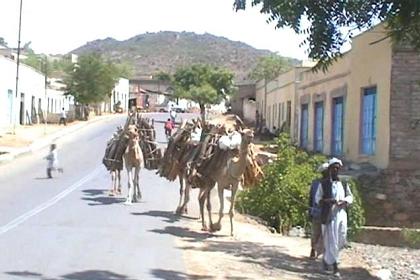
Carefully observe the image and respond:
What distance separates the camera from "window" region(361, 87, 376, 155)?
25875 mm

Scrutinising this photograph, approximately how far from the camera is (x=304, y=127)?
3978cm

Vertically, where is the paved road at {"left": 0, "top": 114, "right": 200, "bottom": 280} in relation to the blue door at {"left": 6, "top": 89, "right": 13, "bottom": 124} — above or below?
below

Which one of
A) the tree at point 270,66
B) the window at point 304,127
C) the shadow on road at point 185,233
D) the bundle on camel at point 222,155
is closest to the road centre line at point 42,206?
the shadow on road at point 185,233

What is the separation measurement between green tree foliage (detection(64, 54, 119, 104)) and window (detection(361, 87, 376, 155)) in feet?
158

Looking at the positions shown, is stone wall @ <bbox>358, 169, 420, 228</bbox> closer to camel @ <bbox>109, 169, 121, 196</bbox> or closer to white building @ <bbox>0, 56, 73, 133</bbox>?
camel @ <bbox>109, 169, 121, 196</bbox>

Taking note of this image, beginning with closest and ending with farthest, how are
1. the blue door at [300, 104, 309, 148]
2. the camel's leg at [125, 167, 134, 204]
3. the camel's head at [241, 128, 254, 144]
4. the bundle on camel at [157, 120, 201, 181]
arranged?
the camel's head at [241, 128, 254, 144] → the bundle on camel at [157, 120, 201, 181] → the camel's leg at [125, 167, 134, 204] → the blue door at [300, 104, 309, 148]

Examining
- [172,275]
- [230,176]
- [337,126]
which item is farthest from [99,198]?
[337,126]

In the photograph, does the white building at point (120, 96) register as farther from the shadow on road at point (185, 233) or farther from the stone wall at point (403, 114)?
the shadow on road at point (185, 233)

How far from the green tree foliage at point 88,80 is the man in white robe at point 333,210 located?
61123mm

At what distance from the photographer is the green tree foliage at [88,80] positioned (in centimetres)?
→ 7281

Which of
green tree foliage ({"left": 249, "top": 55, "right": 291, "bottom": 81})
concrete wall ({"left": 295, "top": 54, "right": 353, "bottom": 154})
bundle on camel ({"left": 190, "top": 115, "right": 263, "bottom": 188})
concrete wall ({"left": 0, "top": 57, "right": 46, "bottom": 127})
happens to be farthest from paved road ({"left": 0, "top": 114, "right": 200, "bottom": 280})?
green tree foliage ({"left": 249, "top": 55, "right": 291, "bottom": 81})

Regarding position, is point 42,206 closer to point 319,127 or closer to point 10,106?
point 319,127

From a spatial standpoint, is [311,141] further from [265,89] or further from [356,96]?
[265,89]

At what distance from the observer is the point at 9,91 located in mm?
58812
